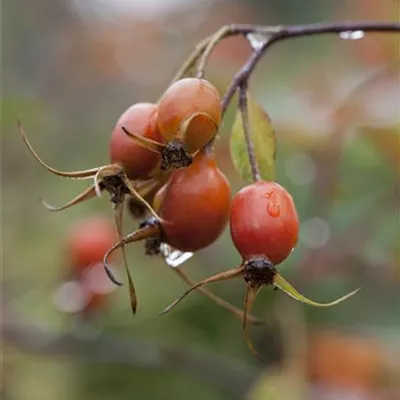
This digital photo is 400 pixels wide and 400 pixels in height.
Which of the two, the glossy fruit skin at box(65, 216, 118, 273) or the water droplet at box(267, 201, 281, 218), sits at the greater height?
the water droplet at box(267, 201, 281, 218)

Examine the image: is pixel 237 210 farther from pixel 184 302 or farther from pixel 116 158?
pixel 184 302

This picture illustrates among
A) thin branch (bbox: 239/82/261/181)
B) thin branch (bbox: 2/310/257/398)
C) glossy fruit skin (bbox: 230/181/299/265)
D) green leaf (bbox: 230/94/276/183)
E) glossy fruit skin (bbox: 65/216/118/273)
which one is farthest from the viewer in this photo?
glossy fruit skin (bbox: 65/216/118/273)

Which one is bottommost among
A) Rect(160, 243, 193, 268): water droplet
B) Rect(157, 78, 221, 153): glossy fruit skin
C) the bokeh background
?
the bokeh background

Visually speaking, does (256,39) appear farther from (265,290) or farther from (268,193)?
(265,290)

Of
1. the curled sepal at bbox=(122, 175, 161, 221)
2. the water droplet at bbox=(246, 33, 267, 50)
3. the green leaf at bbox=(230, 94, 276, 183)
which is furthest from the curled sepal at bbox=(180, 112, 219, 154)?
the water droplet at bbox=(246, 33, 267, 50)

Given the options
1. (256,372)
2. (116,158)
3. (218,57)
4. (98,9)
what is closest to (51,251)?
(256,372)

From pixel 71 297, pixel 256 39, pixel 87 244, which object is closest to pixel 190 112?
pixel 256 39

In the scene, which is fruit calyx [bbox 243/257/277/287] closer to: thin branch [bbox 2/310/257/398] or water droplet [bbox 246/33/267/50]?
water droplet [bbox 246/33/267/50]
